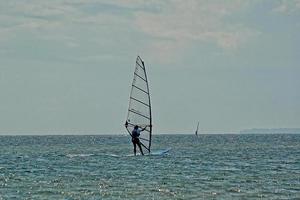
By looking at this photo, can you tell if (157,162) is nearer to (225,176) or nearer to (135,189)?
(225,176)

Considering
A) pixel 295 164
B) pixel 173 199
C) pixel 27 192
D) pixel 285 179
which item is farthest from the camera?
pixel 295 164

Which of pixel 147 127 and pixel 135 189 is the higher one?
pixel 147 127

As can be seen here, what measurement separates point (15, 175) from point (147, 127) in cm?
1485

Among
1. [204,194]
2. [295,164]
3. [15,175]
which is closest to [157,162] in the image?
[295,164]

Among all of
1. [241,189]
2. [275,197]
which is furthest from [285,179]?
[275,197]

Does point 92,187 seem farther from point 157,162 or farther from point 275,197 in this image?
point 157,162

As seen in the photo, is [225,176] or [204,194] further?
[225,176]

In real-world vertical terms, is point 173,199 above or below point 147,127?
below

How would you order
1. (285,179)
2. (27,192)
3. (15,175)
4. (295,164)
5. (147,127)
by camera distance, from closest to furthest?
(27,192)
(285,179)
(15,175)
(295,164)
(147,127)

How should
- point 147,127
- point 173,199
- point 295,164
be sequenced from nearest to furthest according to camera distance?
point 173,199 < point 295,164 < point 147,127

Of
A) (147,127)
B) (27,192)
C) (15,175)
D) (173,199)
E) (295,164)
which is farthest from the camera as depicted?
(147,127)

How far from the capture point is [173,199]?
30078 millimetres

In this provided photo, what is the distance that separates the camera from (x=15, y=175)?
42781 millimetres

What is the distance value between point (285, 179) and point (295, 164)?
12991mm
